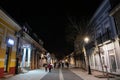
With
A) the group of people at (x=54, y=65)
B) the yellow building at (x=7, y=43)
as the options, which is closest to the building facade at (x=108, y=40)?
the group of people at (x=54, y=65)

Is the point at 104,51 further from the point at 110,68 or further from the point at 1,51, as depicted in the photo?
the point at 1,51

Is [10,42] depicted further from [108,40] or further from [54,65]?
[54,65]

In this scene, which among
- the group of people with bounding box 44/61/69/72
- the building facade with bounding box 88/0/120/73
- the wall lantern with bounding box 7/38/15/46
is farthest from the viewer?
the group of people with bounding box 44/61/69/72

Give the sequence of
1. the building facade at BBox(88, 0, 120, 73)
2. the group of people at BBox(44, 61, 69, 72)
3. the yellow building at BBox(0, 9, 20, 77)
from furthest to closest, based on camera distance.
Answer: the group of people at BBox(44, 61, 69, 72)
the building facade at BBox(88, 0, 120, 73)
the yellow building at BBox(0, 9, 20, 77)

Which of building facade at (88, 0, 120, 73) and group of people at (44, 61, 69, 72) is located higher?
building facade at (88, 0, 120, 73)

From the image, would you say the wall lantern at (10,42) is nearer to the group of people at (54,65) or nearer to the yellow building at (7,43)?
the yellow building at (7,43)

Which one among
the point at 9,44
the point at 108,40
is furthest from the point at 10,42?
the point at 108,40

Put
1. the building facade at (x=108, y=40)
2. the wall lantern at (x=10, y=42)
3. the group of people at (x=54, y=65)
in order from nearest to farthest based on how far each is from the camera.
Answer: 1. the building facade at (x=108, y=40)
2. the wall lantern at (x=10, y=42)
3. the group of people at (x=54, y=65)

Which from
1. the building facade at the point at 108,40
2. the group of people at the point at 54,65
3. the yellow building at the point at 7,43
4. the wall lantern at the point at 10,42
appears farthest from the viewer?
the group of people at the point at 54,65

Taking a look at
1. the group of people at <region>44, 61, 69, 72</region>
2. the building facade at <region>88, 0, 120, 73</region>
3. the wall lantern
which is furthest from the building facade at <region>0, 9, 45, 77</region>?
the building facade at <region>88, 0, 120, 73</region>

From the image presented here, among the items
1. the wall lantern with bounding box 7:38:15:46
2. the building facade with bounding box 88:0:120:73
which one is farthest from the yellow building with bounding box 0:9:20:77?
the building facade with bounding box 88:0:120:73

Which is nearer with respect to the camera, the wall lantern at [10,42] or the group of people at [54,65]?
the wall lantern at [10,42]

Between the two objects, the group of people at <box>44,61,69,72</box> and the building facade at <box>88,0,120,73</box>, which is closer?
the building facade at <box>88,0,120,73</box>

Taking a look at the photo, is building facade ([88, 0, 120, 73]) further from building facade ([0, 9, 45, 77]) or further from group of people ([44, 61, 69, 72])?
building facade ([0, 9, 45, 77])
